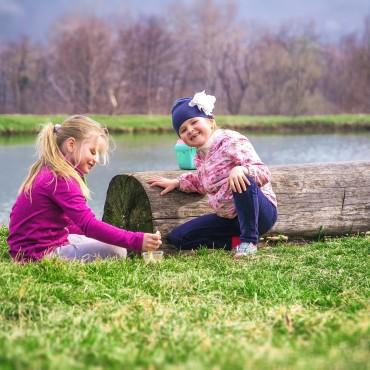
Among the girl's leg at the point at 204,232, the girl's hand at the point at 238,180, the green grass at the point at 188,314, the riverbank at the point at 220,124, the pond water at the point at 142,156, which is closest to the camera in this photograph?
the green grass at the point at 188,314

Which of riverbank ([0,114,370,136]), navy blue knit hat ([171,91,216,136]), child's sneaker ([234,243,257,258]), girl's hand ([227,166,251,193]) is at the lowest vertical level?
riverbank ([0,114,370,136])

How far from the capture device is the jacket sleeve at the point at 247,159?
5250mm

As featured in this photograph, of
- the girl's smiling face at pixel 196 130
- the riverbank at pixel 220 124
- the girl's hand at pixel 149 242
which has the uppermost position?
the girl's smiling face at pixel 196 130

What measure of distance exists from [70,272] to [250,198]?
176cm

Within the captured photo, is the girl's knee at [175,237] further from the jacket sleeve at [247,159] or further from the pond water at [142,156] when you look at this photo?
the pond water at [142,156]

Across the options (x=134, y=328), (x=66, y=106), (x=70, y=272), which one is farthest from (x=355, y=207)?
(x=66, y=106)

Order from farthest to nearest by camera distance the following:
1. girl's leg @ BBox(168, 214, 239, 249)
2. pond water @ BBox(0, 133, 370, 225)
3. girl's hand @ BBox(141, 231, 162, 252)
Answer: pond water @ BBox(0, 133, 370, 225) → girl's leg @ BBox(168, 214, 239, 249) → girl's hand @ BBox(141, 231, 162, 252)

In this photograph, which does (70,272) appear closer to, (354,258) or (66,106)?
(354,258)

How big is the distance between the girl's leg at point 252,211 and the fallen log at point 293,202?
1.75ft

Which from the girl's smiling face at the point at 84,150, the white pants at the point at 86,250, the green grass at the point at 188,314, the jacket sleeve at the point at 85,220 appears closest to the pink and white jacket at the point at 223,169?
the green grass at the point at 188,314

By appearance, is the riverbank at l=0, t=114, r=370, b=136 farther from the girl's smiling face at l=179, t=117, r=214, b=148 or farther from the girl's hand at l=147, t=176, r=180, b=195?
the girl's smiling face at l=179, t=117, r=214, b=148

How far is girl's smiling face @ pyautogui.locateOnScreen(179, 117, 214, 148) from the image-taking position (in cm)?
537

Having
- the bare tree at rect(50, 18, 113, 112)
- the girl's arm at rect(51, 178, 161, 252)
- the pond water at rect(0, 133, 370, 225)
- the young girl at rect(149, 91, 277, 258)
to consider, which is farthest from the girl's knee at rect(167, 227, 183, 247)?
the bare tree at rect(50, 18, 113, 112)

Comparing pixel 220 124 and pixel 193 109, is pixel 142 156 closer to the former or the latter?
pixel 193 109
